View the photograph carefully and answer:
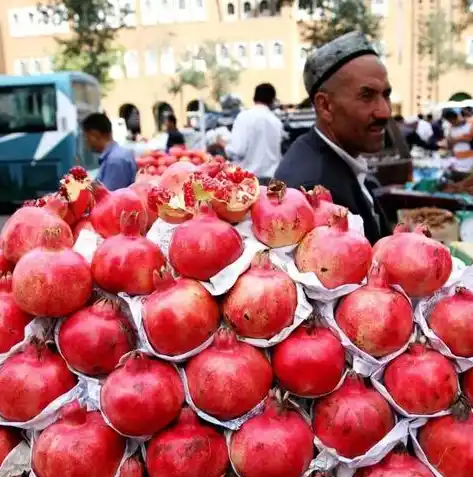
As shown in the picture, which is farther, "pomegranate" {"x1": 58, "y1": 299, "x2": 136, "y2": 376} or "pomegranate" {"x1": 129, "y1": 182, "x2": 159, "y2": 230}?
"pomegranate" {"x1": 129, "y1": 182, "x2": 159, "y2": 230}

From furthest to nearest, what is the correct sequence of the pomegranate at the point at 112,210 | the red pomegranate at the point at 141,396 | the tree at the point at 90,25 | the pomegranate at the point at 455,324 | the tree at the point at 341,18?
the tree at the point at 90,25 → the tree at the point at 341,18 → the pomegranate at the point at 112,210 → the pomegranate at the point at 455,324 → the red pomegranate at the point at 141,396

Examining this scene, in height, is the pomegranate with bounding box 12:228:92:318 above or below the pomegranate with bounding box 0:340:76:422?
above

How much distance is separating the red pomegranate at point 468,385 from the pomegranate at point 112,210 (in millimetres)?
915

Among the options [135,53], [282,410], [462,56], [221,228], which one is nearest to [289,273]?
[221,228]

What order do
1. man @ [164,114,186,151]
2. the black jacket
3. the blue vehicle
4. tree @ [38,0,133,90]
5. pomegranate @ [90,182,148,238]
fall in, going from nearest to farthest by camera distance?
pomegranate @ [90,182,148,238], the black jacket, man @ [164,114,186,151], the blue vehicle, tree @ [38,0,133,90]

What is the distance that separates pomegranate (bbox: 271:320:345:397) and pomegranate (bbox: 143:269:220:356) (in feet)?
0.60

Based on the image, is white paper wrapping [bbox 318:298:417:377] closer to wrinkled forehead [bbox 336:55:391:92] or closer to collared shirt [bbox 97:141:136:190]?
wrinkled forehead [bbox 336:55:391:92]

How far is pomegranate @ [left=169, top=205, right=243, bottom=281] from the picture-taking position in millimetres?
1598

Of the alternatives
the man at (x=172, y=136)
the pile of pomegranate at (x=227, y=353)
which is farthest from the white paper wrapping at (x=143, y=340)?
the man at (x=172, y=136)

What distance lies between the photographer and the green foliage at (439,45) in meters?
32.8

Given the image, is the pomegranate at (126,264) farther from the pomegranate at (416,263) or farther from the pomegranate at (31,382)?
the pomegranate at (416,263)

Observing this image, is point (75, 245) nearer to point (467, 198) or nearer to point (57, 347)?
point (57, 347)

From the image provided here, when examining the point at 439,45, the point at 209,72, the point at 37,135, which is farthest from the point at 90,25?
the point at 439,45

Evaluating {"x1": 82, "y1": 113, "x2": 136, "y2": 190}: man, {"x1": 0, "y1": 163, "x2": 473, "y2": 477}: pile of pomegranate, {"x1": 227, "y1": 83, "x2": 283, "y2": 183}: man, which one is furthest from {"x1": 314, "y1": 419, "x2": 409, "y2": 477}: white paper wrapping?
{"x1": 227, "y1": 83, "x2": 283, "y2": 183}: man
